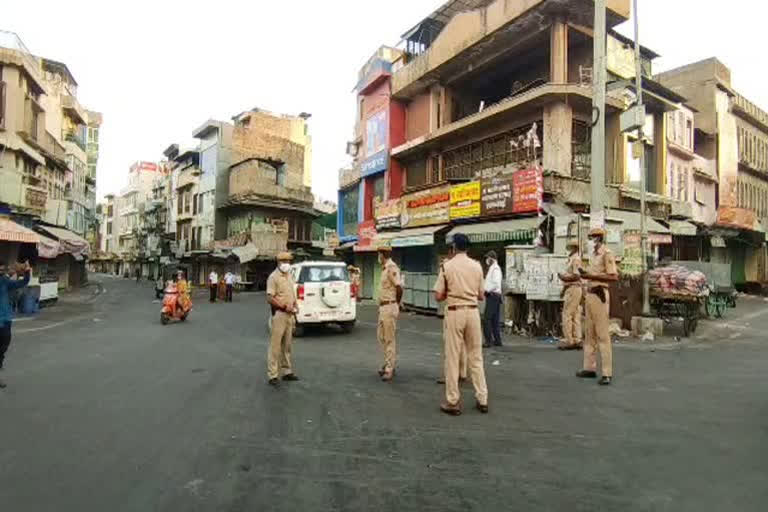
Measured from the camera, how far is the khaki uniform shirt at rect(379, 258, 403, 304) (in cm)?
750

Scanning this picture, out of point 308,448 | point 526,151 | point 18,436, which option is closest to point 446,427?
point 308,448

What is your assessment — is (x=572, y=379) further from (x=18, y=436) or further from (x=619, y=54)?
(x=619, y=54)

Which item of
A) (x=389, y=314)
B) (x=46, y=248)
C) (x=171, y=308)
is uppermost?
(x=46, y=248)

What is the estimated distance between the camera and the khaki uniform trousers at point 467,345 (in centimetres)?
544

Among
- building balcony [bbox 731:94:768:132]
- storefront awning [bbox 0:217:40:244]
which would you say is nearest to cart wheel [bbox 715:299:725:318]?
building balcony [bbox 731:94:768:132]

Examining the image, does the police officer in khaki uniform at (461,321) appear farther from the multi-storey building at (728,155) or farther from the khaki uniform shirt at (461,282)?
the multi-storey building at (728,155)

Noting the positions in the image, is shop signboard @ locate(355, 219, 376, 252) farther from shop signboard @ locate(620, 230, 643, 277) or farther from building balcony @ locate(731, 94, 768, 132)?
building balcony @ locate(731, 94, 768, 132)

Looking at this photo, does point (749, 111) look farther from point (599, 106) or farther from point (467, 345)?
point (467, 345)

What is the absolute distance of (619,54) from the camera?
18.5 metres

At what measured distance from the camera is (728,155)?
90.6 feet

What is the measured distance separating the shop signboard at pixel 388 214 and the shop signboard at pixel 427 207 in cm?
47

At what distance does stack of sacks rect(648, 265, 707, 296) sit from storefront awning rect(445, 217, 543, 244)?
386 centimetres

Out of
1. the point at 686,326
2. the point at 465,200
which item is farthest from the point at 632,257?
the point at 465,200

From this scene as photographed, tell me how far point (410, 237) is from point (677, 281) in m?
10.5
